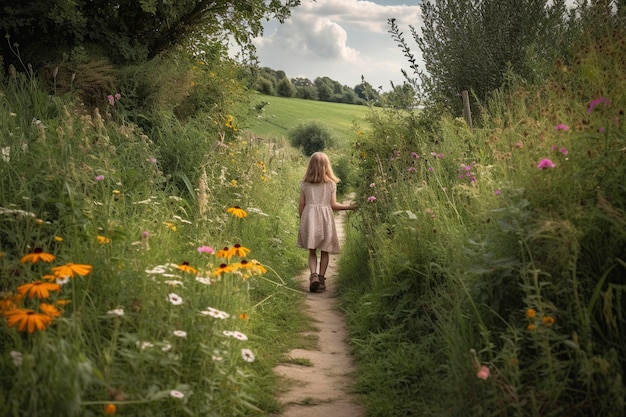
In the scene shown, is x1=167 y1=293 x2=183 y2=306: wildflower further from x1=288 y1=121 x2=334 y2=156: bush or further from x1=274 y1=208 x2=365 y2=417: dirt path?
x1=288 y1=121 x2=334 y2=156: bush

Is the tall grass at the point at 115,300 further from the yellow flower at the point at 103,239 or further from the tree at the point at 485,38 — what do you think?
the tree at the point at 485,38

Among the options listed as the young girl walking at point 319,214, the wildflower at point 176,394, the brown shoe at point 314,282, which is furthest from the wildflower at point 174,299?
the young girl walking at point 319,214

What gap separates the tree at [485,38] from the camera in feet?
30.9

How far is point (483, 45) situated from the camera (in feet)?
31.2

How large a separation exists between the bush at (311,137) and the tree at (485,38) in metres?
21.3

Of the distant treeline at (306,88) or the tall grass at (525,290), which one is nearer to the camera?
the tall grass at (525,290)

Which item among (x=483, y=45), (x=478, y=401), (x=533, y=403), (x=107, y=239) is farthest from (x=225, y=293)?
(x=483, y=45)

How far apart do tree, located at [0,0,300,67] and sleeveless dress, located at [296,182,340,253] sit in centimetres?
395

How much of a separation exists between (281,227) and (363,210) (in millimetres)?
1661

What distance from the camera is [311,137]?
32250 millimetres

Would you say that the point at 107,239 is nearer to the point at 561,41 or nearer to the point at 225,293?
the point at 225,293

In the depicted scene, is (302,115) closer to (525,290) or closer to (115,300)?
(115,300)

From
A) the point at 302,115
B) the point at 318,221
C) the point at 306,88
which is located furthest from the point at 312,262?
the point at 306,88

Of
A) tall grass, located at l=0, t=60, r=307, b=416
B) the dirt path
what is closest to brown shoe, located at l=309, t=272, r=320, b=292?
tall grass, located at l=0, t=60, r=307, b=416
